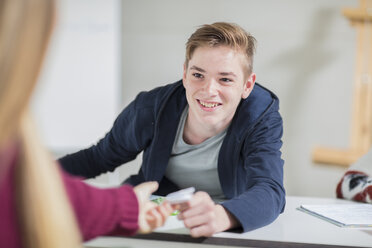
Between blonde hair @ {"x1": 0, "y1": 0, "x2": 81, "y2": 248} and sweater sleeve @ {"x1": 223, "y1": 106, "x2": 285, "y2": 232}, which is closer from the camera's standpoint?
blonde hair @ {"x1": 0, "y1": 0, "x2": 81, "y2": 248}

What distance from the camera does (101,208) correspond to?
784 millimetres

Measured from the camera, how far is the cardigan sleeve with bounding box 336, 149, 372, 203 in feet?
4.72

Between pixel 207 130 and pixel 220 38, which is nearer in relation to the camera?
pixel 220 38

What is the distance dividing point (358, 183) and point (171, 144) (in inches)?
21.6

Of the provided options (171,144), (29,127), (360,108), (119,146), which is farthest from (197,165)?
(360,108)

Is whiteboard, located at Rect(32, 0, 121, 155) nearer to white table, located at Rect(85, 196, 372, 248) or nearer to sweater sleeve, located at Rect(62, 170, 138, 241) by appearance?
white table, located at Rect(85, 196, 372, 248)

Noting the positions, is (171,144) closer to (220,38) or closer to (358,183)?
(220,38)

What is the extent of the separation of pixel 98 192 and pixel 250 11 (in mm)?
2799

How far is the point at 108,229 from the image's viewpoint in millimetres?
822

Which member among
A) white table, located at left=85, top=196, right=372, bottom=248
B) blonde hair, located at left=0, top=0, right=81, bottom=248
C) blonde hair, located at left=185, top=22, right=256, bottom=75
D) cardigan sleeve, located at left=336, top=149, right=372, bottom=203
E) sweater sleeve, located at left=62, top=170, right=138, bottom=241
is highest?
blonde hair, located at left=185, top=22, right=256, bottom=75

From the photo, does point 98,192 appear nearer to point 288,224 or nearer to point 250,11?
point 288,224

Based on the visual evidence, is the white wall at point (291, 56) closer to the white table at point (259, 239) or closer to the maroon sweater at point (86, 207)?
the white table at point (259, 239)

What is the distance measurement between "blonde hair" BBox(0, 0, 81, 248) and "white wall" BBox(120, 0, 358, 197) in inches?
112

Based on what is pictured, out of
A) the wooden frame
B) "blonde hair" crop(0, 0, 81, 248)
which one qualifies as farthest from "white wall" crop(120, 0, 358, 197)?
"blonde hair" crop(0, 0, 81, 248)
